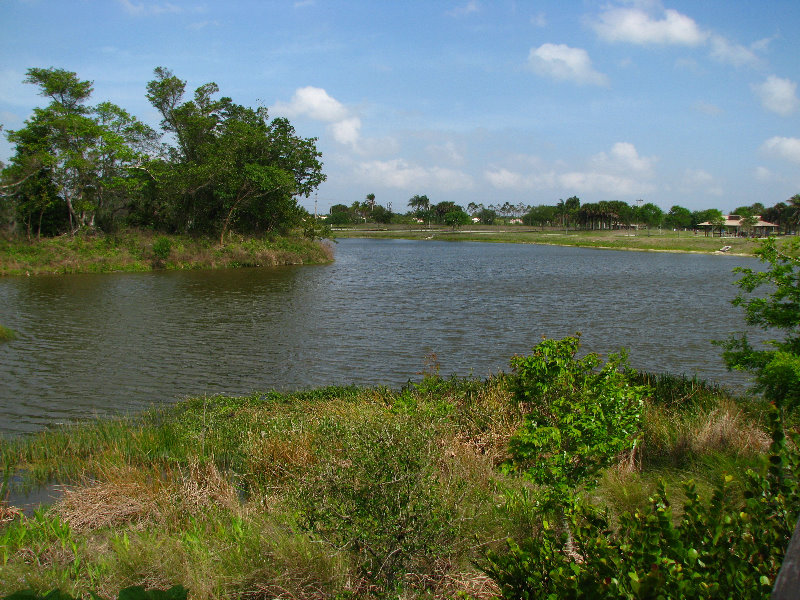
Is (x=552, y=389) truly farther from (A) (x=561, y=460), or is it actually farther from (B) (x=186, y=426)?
(B) (x=186, y=426)

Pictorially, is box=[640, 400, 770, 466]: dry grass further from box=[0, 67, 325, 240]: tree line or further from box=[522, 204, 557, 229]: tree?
box=[522, 204, 557, 229]: tree

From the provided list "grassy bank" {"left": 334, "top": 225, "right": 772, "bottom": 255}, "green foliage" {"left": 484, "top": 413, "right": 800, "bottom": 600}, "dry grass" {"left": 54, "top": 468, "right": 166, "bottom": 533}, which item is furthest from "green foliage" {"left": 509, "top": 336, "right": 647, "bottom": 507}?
"grassy bank" {"left": 334, "top": 225, "right": 772, "bottom": 255}

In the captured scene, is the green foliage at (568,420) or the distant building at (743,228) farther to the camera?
the distant building at (743,228)

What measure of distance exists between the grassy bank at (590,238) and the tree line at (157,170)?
38183 mm

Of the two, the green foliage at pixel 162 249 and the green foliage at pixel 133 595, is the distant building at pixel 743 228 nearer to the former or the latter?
the green foliage at pixel 162 249

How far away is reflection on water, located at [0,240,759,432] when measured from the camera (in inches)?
555

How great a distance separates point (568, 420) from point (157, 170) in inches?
1937

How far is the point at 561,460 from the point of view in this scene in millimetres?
4762

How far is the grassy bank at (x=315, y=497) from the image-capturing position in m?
3.96

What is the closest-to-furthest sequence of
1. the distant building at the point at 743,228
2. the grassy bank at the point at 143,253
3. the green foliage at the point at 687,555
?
the green foliage at the point at 687,555
the grassy bank at the point at 143,253
the distant building at the point at 743,228

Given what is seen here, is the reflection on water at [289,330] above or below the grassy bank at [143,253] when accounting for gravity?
below

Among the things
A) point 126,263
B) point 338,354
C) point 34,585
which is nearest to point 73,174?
point 126,263

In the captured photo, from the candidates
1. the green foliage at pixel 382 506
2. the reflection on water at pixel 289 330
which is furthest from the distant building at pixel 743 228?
the green foliage at pixel 382 506

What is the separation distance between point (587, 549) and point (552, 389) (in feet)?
8.48
